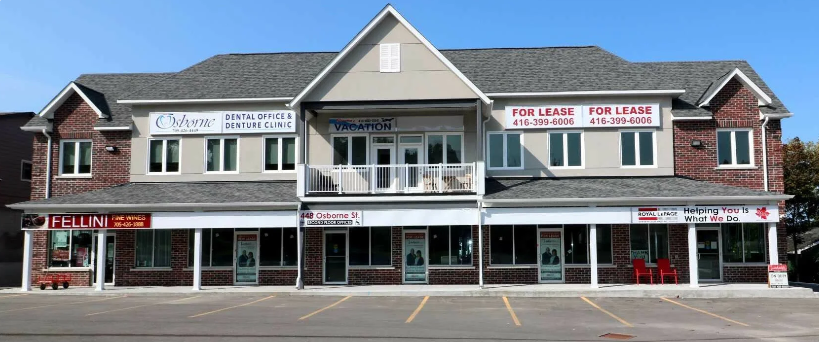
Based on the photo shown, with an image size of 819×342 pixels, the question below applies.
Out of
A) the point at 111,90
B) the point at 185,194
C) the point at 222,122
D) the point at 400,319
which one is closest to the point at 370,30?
the point at 222,122

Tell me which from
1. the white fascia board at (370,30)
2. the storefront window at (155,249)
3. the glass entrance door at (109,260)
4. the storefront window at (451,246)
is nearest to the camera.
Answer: the white fascia board at (370,30)

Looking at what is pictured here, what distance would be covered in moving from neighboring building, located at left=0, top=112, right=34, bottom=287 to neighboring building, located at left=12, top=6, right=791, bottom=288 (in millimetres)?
4998

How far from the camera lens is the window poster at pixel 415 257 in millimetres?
24078

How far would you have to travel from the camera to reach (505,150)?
24.5 metres

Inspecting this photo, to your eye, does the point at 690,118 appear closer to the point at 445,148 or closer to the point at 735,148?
the point at 735,148

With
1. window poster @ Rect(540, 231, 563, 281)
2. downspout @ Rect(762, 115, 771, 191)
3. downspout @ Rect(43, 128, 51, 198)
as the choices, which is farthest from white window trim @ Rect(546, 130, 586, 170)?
downspout @ Rect(43, 128, 51, 198)

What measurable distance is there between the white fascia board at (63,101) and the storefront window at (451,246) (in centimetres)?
1236

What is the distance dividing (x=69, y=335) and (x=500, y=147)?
15.4 m

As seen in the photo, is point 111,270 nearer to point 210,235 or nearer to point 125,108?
point 210,235

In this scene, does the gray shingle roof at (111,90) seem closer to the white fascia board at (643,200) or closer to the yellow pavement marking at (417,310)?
the yellow pavement marking at (417,310)

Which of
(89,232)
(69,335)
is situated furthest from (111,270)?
(69,335)

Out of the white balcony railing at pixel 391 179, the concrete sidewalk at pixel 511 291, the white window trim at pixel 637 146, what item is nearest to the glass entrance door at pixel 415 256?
the concrete sidewalk at pixel 511 291

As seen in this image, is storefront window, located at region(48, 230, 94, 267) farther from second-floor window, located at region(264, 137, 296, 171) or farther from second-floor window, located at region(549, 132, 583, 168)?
second-floor window, located at region(549, 132, 583, 168)

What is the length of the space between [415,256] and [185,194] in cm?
777
